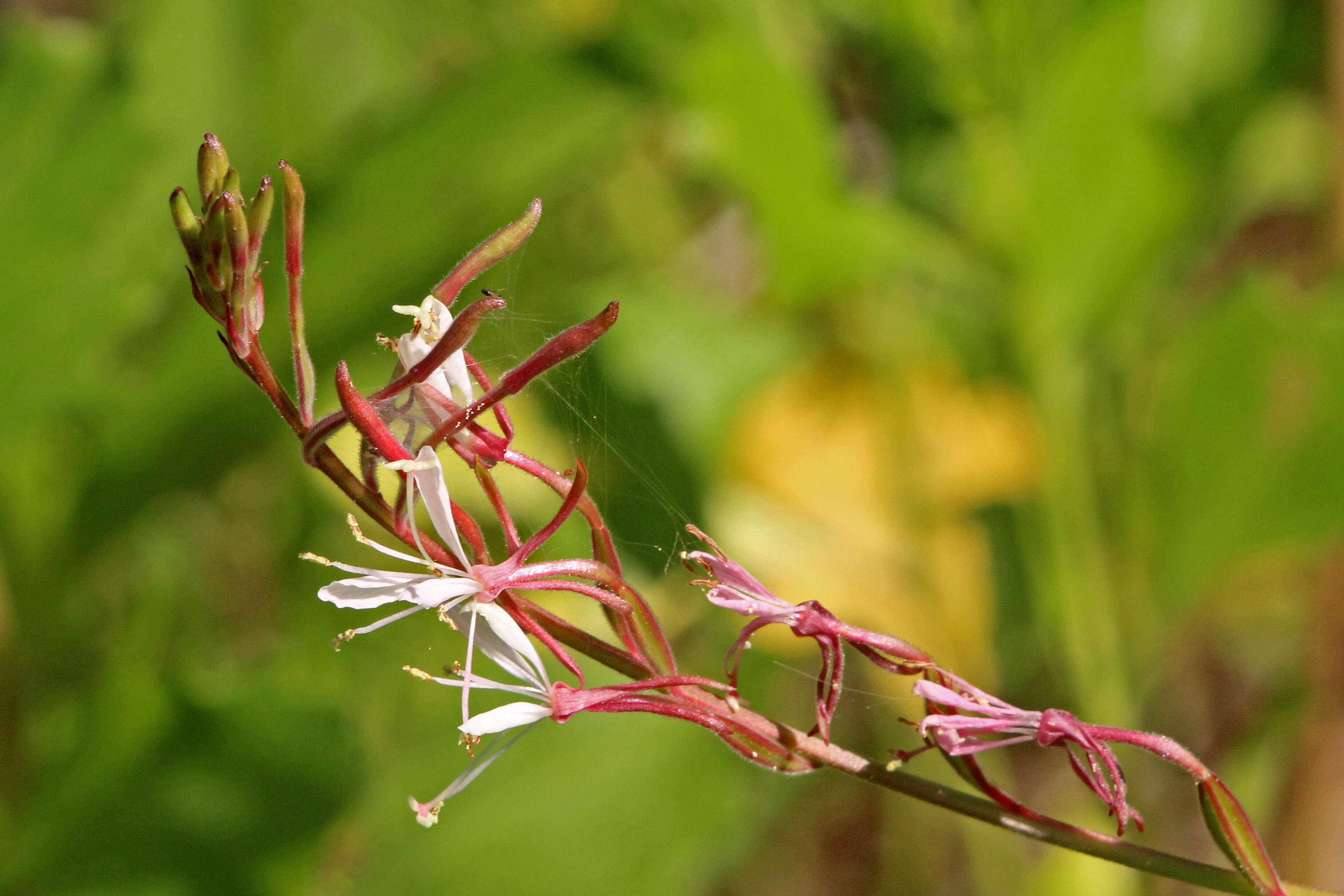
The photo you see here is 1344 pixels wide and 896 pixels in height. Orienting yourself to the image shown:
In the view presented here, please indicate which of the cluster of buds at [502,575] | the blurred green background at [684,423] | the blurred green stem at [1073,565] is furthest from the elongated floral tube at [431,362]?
the blurred green stem at [1073,565]

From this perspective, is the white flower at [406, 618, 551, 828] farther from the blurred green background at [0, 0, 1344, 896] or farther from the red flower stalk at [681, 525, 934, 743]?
the blurred green background at [0, 0, 1344, 896]

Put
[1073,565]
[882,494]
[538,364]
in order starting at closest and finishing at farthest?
1. [538,364]
2. [1073,565]
3. [882,494]

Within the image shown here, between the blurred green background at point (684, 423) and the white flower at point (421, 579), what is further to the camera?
the blurred green background at point (684, 423)

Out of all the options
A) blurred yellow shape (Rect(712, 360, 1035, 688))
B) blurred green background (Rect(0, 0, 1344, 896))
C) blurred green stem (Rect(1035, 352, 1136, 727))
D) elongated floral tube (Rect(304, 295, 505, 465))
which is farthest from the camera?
blurred yellow shape (Rect(712, 360, 1035, 688))

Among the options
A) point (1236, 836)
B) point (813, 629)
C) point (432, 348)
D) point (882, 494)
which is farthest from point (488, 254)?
point (882, 494)

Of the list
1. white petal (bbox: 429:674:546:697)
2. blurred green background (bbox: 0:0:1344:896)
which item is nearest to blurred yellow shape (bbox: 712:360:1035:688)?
blurred green background (bbox: 0:0:1344:896)

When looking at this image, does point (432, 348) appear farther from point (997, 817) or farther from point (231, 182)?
point (997, 817)

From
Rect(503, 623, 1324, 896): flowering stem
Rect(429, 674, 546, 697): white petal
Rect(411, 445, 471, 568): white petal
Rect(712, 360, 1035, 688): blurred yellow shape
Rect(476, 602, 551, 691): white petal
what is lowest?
Rect(712, 360, 1035, 688): blurred yellow shape

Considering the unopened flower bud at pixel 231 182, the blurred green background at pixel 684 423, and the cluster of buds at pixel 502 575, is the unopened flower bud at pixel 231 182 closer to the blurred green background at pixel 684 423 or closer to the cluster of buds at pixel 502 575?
the cluster of buds at pixel 502 575
